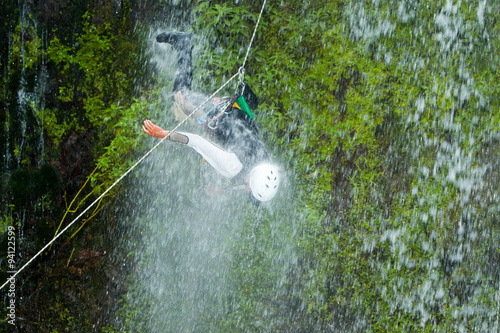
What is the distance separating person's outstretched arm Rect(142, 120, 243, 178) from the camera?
3639mm

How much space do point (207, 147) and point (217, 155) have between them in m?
0.14

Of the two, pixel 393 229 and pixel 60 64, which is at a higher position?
pixel 60 64

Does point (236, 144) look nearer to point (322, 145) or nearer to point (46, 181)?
point (322, 145)

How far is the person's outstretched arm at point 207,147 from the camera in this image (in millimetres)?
3639

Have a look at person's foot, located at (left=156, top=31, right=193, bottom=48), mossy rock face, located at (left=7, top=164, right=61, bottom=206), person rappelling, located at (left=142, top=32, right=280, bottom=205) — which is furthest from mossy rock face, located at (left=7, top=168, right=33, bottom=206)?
person's foot, located at (left=156, top=31, right=193, bottom=48)

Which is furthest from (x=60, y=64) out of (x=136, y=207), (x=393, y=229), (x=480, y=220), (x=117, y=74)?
(x=480, y=220)

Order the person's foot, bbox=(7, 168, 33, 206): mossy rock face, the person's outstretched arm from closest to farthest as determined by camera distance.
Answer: the person's outstretched arm, the person's foot, bbox=(7, 168, 33, 206): mossy rock face

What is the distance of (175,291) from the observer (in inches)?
196

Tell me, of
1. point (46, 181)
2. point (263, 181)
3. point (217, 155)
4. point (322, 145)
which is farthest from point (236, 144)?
point (46, 181)

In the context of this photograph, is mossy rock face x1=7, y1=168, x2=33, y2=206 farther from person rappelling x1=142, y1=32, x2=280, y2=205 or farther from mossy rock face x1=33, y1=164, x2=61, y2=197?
person rappelling x1=142, y1=32, x2=280, y2=205

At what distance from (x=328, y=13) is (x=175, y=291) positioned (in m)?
4.71

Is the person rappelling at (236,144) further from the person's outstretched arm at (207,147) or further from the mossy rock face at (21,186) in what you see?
the mossy rock face at (21,186)

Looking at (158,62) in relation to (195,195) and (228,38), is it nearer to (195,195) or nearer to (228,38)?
(228,38)

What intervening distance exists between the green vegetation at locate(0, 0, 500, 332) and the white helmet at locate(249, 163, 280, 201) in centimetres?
135
